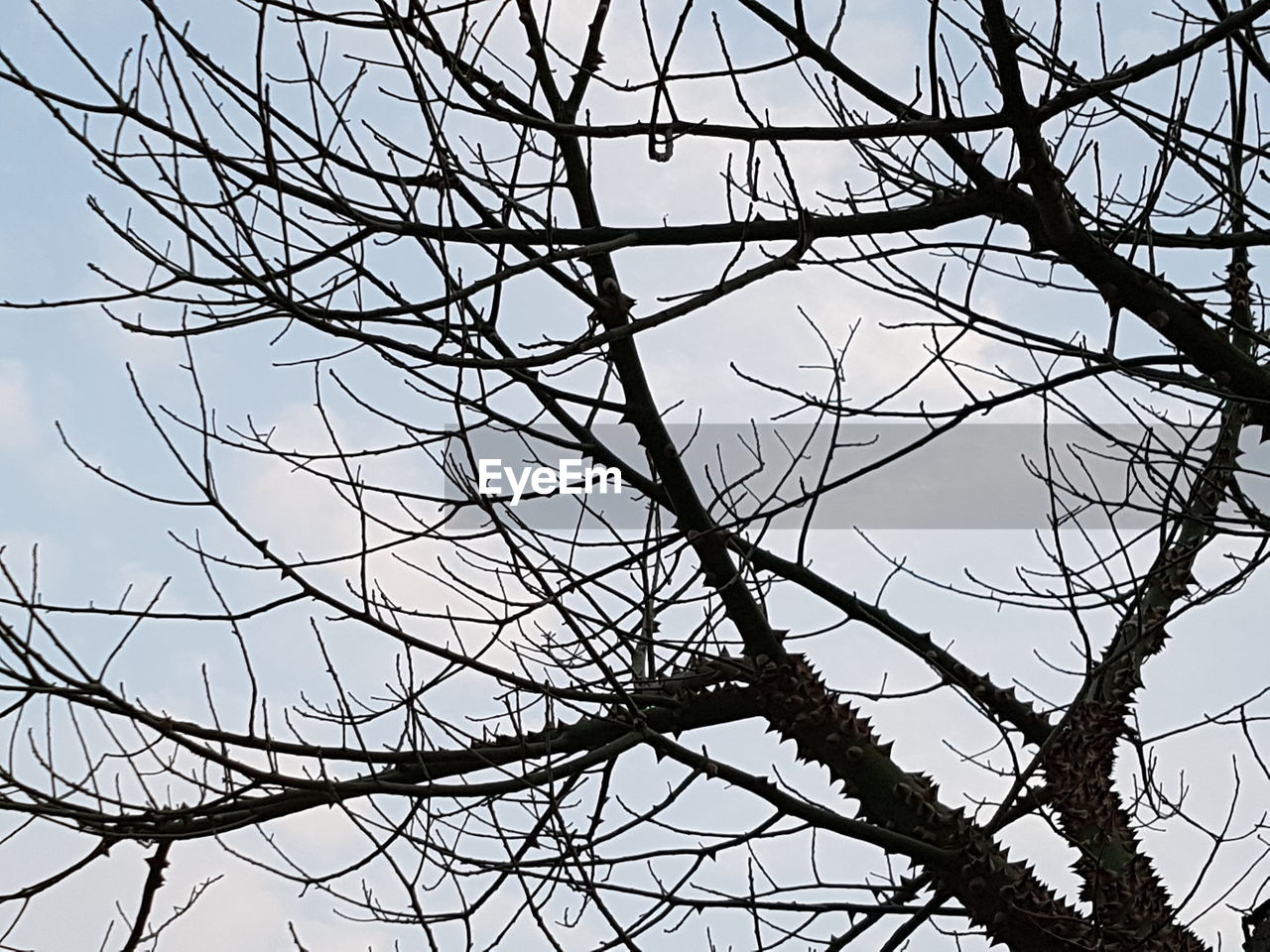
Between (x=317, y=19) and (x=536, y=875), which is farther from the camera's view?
(x=536, y=875)

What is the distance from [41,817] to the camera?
11.4ft

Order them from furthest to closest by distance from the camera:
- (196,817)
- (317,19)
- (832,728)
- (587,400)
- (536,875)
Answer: (832,728) < (196,817) < (587,400) < (536,875) < (317,19)

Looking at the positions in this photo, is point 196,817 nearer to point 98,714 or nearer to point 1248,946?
point 98,714

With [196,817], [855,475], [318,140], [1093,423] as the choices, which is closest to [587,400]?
[855,475]

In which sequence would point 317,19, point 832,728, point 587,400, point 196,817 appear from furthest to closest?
point 832,728 < point 196,817 < point 587,400 < point 317,19

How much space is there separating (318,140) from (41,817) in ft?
6.81

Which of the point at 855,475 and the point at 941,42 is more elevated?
the point at 941,42

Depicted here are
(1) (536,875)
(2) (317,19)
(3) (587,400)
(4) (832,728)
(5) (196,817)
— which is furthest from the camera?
(4) (832,728)

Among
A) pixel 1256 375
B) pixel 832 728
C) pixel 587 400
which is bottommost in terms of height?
pixel 832 728

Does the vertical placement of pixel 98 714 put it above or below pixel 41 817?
above

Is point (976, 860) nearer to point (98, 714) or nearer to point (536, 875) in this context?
point (536, 875)

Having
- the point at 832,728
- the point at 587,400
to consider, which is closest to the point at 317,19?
the point at 587,400

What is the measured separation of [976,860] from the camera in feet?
13.2

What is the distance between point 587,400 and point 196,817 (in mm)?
1863
